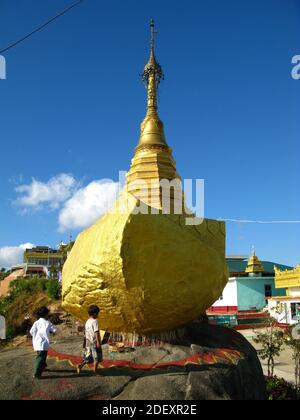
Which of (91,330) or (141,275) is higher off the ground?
(141,275)

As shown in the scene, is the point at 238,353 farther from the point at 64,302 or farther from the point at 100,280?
the point at 64,302

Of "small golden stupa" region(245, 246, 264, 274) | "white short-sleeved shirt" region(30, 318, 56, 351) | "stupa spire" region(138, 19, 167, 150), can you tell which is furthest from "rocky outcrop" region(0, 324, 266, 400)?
"small golden stupa" region(245, 246, 264, 274)

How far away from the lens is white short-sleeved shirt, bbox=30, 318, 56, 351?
6.13 metres

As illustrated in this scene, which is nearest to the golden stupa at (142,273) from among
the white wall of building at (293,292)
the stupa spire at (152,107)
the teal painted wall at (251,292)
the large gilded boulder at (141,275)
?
the large gilded boulder at (141,275)

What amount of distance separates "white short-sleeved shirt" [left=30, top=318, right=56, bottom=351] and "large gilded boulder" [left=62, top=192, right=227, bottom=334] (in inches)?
55.2

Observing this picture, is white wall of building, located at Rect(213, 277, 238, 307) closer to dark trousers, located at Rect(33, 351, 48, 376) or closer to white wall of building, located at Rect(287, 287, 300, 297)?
white wall of building, located at Rect(287, 287, 300, 297)

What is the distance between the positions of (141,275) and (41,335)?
7.12ft

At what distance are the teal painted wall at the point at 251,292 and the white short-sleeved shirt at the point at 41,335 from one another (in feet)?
95.0

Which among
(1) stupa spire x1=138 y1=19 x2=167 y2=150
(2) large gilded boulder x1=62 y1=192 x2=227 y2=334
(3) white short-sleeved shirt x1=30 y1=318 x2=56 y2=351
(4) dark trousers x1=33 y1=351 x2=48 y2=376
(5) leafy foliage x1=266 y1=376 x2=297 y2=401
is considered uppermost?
(1) stupa spire x1=138 y1=19 x2=167 y2=150

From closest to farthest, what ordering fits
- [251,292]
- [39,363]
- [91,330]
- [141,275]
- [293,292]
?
[39,363]
[91,330]
[141,275]
[293,292]
[251,292]

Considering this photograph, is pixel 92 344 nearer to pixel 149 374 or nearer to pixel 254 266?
pixel 149 374

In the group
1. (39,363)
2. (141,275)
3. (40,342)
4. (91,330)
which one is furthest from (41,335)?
(141,275)

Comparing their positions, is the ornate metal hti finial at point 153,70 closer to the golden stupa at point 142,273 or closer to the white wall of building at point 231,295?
the golden stupa at point 142,273

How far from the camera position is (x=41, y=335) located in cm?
620
